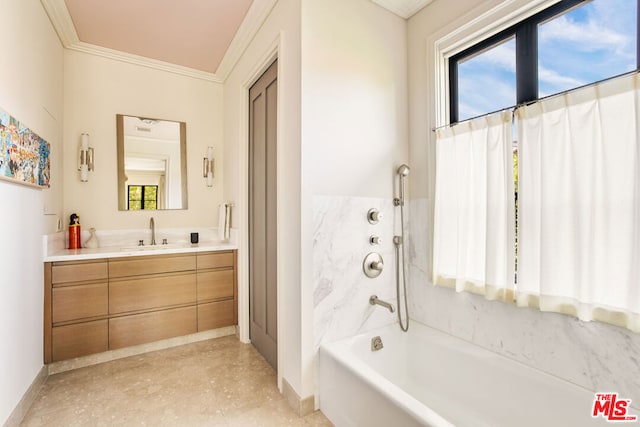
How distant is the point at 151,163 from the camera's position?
3205 millimetres

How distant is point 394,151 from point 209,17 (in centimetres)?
189

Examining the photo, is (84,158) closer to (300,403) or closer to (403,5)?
(300,403)

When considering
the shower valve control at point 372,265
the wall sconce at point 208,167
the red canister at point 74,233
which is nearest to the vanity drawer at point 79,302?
the red canister at point 74,233

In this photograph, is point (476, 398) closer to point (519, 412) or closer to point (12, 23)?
point (519, 412)

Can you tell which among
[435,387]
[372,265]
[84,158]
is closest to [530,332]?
[435,387]

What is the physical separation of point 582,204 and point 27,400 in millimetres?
3353

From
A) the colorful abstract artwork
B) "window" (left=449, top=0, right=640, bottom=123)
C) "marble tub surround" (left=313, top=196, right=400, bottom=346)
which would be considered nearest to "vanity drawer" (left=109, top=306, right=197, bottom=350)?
the colorful abstract artwork

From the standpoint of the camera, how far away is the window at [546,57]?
1429 millimetres

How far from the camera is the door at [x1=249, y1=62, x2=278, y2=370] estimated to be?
7.84 feet

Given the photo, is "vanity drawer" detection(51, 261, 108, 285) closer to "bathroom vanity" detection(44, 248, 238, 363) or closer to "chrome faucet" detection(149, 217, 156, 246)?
"bathroom vanity" detection(44, 248, 238, 363)

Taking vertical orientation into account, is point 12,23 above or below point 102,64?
below

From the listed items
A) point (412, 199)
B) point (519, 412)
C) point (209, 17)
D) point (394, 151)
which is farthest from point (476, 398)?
point (209, 17)

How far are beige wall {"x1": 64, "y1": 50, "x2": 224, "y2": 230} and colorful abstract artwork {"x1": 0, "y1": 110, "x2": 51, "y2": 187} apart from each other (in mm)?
684

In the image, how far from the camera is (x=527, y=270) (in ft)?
5.18
